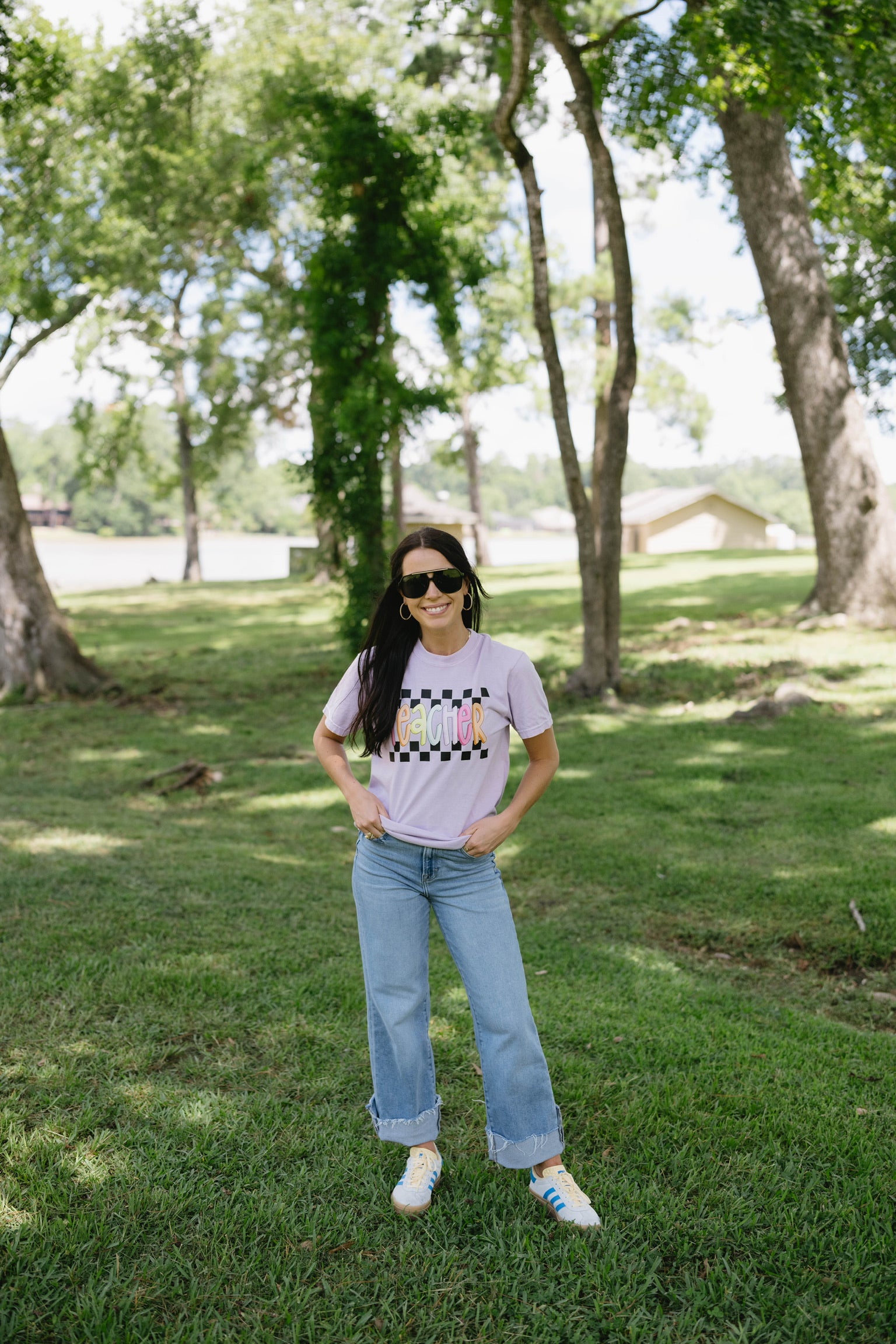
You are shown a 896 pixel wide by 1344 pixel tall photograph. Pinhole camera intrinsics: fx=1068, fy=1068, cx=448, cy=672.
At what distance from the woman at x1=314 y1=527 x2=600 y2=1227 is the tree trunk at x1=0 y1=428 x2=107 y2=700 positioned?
10.4 meters

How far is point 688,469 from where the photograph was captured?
144 m

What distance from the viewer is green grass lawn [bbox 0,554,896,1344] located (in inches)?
107

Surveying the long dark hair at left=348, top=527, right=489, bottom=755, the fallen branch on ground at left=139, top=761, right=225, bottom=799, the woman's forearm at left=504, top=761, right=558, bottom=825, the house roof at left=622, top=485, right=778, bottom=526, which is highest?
the house roof at left=622, top=485, right=778, bottom=526

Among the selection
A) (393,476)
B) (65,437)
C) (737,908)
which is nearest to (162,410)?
(393,476)

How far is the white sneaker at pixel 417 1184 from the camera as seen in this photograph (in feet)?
9.98

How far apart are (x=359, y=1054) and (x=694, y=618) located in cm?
1346

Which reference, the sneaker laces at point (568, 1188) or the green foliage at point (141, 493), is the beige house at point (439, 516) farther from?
the sneaker laces at point (568, 1188)

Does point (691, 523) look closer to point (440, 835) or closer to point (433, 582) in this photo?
point (433, 582)

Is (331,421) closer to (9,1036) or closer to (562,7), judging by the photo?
(562,7)

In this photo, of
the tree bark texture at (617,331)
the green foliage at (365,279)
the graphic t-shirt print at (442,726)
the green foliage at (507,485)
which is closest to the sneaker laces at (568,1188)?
the graphic t-shirt print at (442,726)

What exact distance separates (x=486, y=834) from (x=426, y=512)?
42604 mm

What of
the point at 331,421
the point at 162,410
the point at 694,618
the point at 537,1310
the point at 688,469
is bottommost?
the point at 537,1310

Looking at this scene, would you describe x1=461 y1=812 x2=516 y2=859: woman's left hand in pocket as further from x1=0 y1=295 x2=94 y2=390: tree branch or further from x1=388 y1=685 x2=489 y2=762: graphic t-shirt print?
x1=0 y1=295 x2=94 y2=390: tree branch

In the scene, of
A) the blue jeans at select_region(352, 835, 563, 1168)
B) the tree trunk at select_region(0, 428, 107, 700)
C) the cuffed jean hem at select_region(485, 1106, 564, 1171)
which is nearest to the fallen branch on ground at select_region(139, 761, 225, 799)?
the tree trunk at select_region(0, 428, 107, 700)
